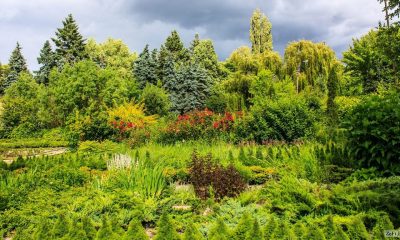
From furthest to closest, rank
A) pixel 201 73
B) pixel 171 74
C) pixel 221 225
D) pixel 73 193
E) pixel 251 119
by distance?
1. pixel 171 74
2. pixel 201 73
3. pixel 251 119
4. pixel 73 193
5. pixel 221 225

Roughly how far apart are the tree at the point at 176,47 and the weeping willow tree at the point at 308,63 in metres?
17.7

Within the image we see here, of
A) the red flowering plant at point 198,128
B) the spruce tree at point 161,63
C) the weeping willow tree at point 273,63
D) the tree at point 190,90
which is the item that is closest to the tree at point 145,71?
the spruce tree at point 161,63

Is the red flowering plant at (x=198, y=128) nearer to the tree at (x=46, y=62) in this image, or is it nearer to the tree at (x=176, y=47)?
the tree at (x=176, y=47)

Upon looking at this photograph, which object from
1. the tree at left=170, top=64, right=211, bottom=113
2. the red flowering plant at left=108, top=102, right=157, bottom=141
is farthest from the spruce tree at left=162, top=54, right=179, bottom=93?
the red flowering plant at left=108, top=102, right=157, bottom=141

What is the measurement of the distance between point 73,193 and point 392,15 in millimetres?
15054

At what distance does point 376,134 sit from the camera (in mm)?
6051

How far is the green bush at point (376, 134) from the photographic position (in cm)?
599

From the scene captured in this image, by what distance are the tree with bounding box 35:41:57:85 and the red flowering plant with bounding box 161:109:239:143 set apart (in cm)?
3352

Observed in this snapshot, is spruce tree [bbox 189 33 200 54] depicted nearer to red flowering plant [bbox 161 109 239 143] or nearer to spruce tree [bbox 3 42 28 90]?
spruce tree [bbox 3 42 28 90]

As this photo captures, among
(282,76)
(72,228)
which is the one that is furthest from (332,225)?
(282,76)

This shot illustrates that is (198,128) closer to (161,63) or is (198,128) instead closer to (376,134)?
(376,134)

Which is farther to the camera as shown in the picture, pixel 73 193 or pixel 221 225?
pixel 73 193

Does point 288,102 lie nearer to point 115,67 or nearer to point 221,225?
point 221,225

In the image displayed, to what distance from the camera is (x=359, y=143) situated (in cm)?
636
